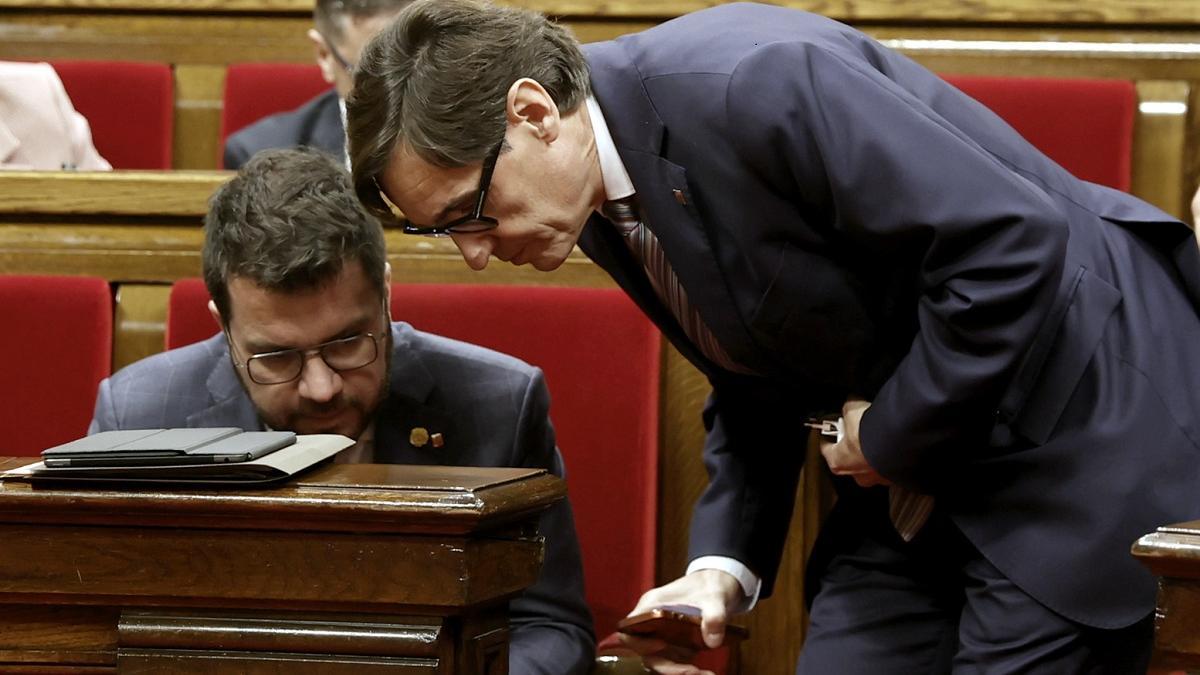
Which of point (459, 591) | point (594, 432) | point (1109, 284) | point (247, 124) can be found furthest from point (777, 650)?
point (247, 124)

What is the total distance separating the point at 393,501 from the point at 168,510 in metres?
0.13

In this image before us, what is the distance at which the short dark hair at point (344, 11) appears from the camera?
2.04 metres

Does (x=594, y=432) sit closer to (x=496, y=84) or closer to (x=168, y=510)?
(x=496, y=84)

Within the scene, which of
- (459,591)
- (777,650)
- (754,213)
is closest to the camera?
(459,591)

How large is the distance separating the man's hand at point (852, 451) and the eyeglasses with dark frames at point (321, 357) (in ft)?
1.38

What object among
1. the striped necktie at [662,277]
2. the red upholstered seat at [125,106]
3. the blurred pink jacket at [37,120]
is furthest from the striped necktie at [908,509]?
the red upholstered seat at [125,106]

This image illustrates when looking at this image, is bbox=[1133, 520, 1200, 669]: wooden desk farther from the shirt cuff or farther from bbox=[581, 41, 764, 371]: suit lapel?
the shirt cuff

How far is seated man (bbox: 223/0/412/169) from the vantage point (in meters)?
2.04

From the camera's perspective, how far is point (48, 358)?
57.6 inches

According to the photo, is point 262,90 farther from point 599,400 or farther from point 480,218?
point 480,218

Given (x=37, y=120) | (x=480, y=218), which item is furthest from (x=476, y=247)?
(x=37, y=120)

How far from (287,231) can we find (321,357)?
0.36 ft

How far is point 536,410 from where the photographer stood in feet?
4.19

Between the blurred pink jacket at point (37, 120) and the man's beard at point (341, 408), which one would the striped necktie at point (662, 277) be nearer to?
the man's beard at point (341, 408)
